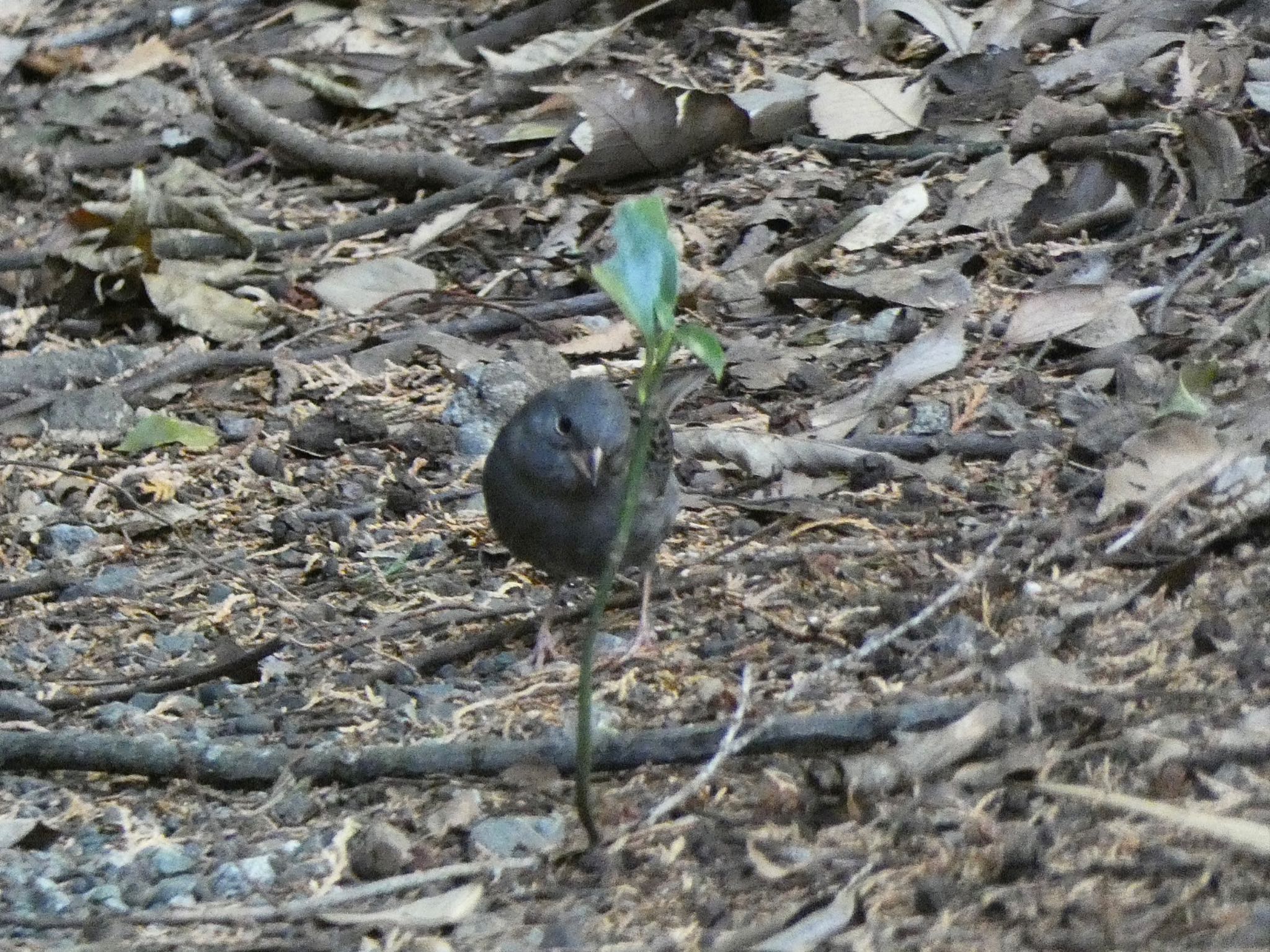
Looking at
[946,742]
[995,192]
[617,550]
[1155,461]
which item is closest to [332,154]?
[995,192]

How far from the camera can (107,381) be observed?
588cm

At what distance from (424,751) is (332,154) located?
448 cm

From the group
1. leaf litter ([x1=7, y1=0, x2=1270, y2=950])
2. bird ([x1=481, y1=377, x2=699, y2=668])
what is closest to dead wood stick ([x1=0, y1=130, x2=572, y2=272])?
leaf litter ([x1=7, y1=0, x2=1270, y2=950])

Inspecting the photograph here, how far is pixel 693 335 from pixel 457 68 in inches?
224

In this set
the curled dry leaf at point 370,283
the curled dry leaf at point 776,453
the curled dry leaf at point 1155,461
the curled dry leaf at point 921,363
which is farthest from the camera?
the curled dry leaf at point 370,283

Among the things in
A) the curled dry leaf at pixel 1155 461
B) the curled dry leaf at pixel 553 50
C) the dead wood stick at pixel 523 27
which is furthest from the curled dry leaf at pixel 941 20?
the curled dry leaf at pixel 1155 461

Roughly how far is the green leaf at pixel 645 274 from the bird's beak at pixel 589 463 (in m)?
1.92

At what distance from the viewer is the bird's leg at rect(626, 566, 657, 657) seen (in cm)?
394

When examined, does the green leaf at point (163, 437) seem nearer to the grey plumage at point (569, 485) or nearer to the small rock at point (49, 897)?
the grey plumage at point (569, 485)

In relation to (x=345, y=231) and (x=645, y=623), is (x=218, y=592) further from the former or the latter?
(x=345, y=231)

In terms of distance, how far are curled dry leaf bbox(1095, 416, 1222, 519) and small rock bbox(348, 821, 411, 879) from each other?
5.88ft

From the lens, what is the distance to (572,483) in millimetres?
4355

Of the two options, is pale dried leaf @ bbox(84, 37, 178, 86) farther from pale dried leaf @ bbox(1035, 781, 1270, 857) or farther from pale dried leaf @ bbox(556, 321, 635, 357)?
pale dried leaf @ bbox(1035, 781, 1270, 857)

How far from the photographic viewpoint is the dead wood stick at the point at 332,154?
695cm
